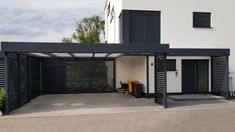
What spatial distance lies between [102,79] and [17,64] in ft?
24.0

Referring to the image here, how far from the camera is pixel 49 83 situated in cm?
1681

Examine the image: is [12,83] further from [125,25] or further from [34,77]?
[125,25]

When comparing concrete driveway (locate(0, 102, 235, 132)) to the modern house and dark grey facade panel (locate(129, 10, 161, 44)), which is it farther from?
dark grey facade panel (locate(129, 10, 161, 44))

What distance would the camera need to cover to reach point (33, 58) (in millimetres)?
14070

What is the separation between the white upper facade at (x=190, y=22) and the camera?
1452cm

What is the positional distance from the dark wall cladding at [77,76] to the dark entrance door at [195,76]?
4.97 metres

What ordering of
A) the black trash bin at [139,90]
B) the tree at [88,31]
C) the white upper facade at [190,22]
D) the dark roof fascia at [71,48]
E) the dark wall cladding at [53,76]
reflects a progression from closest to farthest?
1. the dark roof fascia at [71,48]
2. the black trash bin at [139,90]
3. the white upper facade at [190,22]
4. the dark wall cladding at [53,76]
5. the tree at [88,31]

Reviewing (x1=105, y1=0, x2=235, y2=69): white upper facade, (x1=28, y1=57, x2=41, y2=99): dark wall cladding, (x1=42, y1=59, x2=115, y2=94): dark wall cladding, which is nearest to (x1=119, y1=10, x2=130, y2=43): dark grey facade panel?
(x1=105, y1=0, x2=235, y2=69): white upper facade

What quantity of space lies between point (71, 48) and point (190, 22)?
803cm

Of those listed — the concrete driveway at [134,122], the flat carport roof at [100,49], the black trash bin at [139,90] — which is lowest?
the concrete driveway at [134,122]

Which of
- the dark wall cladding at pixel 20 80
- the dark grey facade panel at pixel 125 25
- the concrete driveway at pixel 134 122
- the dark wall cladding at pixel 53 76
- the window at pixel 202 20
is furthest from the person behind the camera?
the dark wall cladding at pixel 53 76

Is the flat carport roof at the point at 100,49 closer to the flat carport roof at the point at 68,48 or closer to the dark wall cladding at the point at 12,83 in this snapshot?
the flat carport roof at the point at 68,48

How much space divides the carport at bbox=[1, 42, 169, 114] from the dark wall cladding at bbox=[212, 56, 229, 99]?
3.77 meters

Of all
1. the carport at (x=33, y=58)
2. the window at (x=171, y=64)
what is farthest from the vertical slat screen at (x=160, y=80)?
the window at (x=171, y=64)
